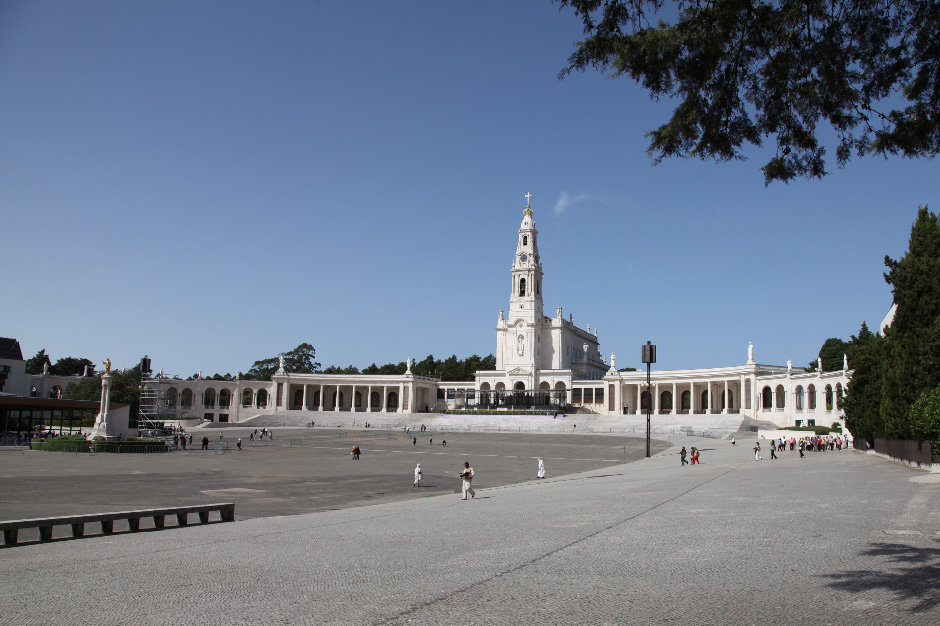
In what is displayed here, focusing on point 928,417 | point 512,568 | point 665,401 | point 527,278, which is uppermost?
point 527,278

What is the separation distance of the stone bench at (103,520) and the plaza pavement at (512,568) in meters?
0.40

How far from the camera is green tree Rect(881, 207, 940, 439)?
29453mm

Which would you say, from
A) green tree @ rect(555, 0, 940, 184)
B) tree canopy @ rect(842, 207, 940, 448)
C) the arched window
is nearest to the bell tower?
the arched window

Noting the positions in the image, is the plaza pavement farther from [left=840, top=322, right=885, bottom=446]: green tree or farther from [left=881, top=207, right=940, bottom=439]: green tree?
[left=840, top=322, right=885, bottom=446]: green tree

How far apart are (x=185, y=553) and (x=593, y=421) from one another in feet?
249

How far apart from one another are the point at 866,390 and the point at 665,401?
72.9 metres

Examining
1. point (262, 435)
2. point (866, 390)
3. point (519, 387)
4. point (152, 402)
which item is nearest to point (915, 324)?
point (866, 390)

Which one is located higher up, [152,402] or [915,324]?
[915,324]

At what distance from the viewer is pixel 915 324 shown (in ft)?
99.6

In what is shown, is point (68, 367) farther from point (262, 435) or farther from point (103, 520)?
point (103, 520)

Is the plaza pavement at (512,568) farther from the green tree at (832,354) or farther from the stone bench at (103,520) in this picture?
the green tree at (832,354)

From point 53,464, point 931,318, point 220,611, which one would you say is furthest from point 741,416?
point 220,611

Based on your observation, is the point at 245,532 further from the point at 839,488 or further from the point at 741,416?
the point at 741,416

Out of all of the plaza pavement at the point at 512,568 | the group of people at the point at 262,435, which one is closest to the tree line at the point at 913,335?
the plaza pavement at the point at 512,568
